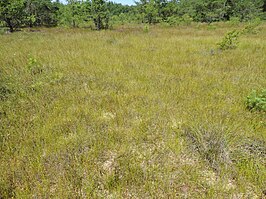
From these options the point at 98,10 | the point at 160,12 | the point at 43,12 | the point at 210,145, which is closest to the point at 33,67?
the point at 210,145

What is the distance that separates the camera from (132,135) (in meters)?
2.95

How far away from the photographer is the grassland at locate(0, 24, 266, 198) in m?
2.09

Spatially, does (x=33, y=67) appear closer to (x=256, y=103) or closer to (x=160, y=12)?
(x=256, y=103)

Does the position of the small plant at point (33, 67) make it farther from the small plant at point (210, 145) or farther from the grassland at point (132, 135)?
the small plant at point (210, 145)

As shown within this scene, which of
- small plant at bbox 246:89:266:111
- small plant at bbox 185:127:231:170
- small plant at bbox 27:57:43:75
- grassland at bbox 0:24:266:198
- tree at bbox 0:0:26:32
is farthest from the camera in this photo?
tree at bbox 0:0:26:32

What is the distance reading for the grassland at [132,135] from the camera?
82.4 inches

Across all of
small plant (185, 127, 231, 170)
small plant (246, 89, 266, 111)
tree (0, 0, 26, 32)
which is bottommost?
small plant (185, 127, 231, 170)

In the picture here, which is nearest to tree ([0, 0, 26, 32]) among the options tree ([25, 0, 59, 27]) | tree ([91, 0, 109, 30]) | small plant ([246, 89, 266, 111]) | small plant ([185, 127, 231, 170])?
tree ([91, 0, 109, 30])

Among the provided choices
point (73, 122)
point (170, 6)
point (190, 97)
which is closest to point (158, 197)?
point (73, 122)

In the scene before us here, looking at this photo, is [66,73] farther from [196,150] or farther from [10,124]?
[196,150]

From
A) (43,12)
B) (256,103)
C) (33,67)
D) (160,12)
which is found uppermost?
(43,12)

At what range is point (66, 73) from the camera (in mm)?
5930

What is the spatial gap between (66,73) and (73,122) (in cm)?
308

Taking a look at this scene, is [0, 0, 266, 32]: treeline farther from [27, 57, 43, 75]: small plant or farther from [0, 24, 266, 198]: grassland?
[0, 24, 266, 198]: grassland
